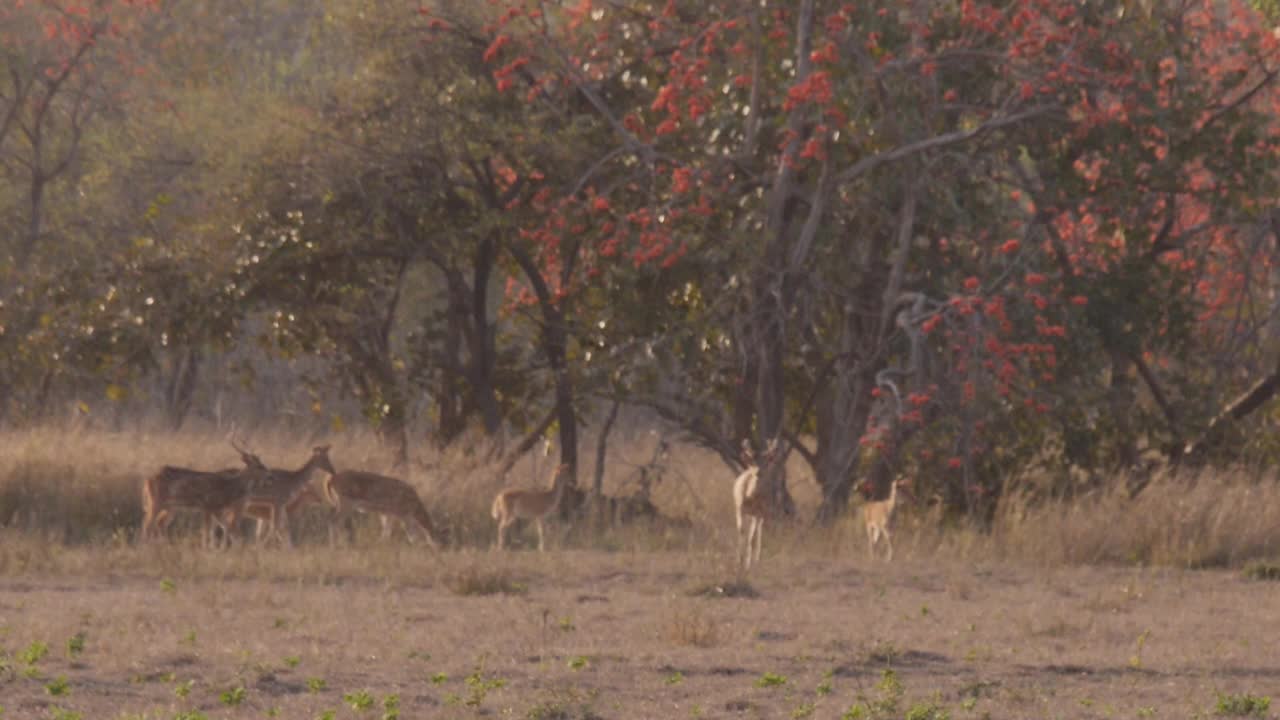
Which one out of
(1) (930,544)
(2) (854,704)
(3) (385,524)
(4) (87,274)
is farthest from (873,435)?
(4) (87,274)

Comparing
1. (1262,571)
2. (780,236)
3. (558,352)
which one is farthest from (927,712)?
(558,352)

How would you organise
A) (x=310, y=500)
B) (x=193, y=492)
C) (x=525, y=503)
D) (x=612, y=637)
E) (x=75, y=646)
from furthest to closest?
(x=310, y=500)
(x=525, y=503)
(x=193, y=492)
(x=612, y=637)
(x=75, y=646)

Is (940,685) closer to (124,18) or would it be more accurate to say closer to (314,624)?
(314,624)

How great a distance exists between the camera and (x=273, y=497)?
1811 cm

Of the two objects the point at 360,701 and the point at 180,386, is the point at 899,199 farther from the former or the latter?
the point at 180,386

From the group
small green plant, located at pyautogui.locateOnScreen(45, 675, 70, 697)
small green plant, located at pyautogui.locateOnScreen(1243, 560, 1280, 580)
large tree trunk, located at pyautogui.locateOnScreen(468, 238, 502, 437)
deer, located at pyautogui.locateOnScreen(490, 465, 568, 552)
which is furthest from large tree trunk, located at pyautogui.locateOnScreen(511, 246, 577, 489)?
small green plant, located at pyautogui.locateOnScreen(45, 675, 70, 697)

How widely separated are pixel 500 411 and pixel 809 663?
39.5ft

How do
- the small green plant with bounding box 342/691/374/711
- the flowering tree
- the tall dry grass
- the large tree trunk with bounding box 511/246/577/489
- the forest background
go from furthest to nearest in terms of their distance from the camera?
the large tree trunk with bounding box 511/246/577/489 < the forest background < the flowering tree < the tall dry grass < the small green plant with bounding box 342/691/374/711

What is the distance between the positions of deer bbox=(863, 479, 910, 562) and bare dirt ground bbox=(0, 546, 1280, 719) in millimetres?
340

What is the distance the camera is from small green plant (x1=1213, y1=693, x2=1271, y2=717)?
404 inches

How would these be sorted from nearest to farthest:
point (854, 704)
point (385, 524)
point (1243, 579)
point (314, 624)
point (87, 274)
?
A: point (854, 704), point (314, 624), point (1243, 579), point (385, 524), point (87, 274)

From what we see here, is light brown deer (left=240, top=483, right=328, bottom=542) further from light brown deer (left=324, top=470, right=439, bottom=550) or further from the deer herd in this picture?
light brown deer (left=324, top=470, right=439, bottom=550)

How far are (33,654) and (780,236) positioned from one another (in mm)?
10013

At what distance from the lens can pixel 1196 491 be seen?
18781mm
